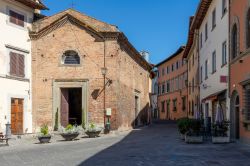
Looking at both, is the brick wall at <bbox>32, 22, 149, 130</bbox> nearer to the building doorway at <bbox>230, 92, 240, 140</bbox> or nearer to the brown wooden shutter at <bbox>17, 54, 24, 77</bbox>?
the brown wooden shutter at <bbox>17, 54, 24, 77</bbox>

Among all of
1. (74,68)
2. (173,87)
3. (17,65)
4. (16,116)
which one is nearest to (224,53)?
(74,68)

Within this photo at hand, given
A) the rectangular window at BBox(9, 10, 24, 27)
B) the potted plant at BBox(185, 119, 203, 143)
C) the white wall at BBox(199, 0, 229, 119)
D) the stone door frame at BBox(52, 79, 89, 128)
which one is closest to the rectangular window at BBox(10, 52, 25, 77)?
the rectangular window at BBox(9, 10, 24, 27)

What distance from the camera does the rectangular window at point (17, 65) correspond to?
75.8 feet

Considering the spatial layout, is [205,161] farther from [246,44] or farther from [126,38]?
[126,38]

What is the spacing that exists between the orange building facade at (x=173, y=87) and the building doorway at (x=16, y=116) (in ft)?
88.8

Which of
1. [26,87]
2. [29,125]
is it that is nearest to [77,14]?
[26,87]

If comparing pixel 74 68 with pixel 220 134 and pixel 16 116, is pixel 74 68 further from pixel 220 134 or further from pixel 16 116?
pixel 220 134

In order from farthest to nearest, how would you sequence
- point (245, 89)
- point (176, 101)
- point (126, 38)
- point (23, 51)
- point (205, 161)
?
point (176, 101) → point (126, 38) → point (23, 51) → point (245, 89) → point (205, 161)

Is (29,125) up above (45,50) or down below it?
below

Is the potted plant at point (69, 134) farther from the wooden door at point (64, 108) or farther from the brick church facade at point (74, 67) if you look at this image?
the wooden door at point (64, 108)

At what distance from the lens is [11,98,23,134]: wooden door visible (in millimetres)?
23172

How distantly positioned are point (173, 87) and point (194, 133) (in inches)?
1535

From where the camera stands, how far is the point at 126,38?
27062mm

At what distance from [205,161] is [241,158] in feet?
4.55
